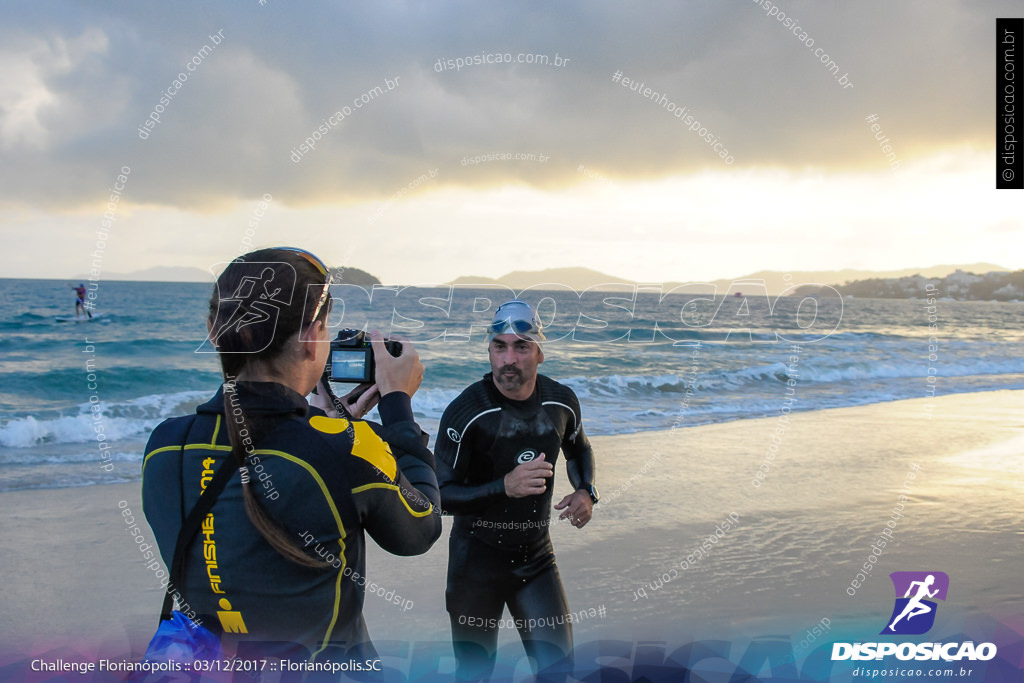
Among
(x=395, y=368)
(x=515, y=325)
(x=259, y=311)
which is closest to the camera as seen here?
(x=259, y=311)

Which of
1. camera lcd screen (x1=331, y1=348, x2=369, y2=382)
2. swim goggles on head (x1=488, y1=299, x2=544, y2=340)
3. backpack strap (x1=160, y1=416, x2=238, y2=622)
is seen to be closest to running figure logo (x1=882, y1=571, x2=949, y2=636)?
swim goggles on head (x1=488, y1=299, x2=544, y2=340)

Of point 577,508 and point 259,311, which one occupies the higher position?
point 259,311

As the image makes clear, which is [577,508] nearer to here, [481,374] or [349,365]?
[349,365]

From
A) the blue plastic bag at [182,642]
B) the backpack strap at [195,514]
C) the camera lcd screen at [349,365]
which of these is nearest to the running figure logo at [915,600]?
the camera lcd screen at [349,365]

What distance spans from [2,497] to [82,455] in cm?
222

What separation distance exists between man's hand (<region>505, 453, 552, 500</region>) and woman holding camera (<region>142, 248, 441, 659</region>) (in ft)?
5.24

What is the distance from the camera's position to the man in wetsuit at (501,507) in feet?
11.6

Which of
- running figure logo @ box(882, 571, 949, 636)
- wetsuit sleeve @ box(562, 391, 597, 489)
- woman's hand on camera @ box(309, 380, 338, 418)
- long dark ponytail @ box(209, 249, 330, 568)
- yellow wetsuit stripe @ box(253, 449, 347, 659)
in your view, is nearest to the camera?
yellow wetsuit stripe @ box(253, 449, 347, 659)

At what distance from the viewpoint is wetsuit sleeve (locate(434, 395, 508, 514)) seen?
3.49 meters

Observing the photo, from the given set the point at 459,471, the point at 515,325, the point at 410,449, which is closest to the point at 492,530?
the point at 459,471

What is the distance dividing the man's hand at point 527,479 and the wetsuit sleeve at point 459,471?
10cm

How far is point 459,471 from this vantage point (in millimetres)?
3611

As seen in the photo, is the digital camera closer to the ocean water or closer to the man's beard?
the man's beard

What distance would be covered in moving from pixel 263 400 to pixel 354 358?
491 mm
